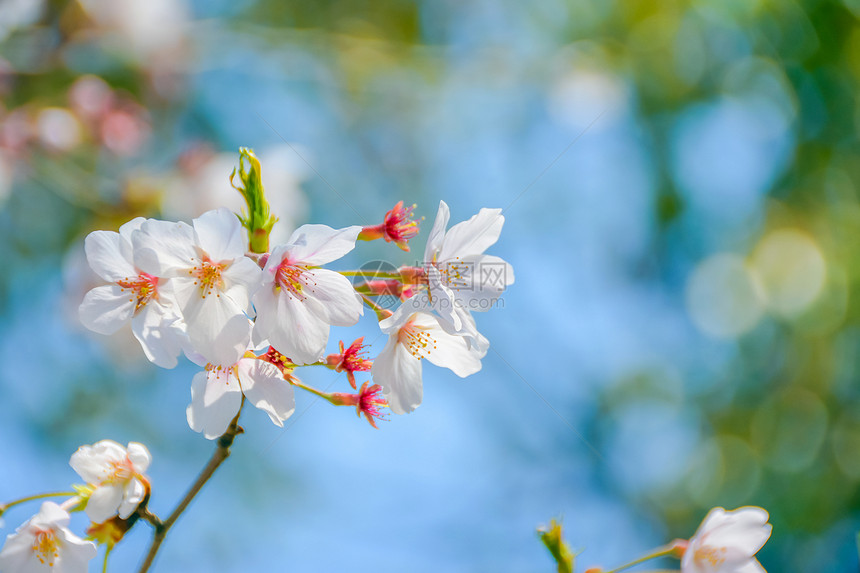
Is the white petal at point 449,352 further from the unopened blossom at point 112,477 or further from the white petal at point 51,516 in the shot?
the white petal at point 51,516

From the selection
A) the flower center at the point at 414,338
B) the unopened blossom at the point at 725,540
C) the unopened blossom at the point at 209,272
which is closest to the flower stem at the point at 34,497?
the unopened blossom at the point at 209,272

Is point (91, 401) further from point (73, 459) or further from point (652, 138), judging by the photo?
point (652, 138)

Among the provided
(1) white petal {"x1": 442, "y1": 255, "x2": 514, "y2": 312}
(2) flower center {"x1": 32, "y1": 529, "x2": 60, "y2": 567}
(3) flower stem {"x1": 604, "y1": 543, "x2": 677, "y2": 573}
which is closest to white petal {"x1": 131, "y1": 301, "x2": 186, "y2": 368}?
(2) flower center {"x1": 32, "y1": 529, "x2": 60, "y2": 567}

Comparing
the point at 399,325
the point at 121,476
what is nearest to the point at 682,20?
the point at 399,325

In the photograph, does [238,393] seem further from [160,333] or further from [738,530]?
[738,530]

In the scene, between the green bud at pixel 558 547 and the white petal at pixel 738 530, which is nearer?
the green bud at pixel 558 547
